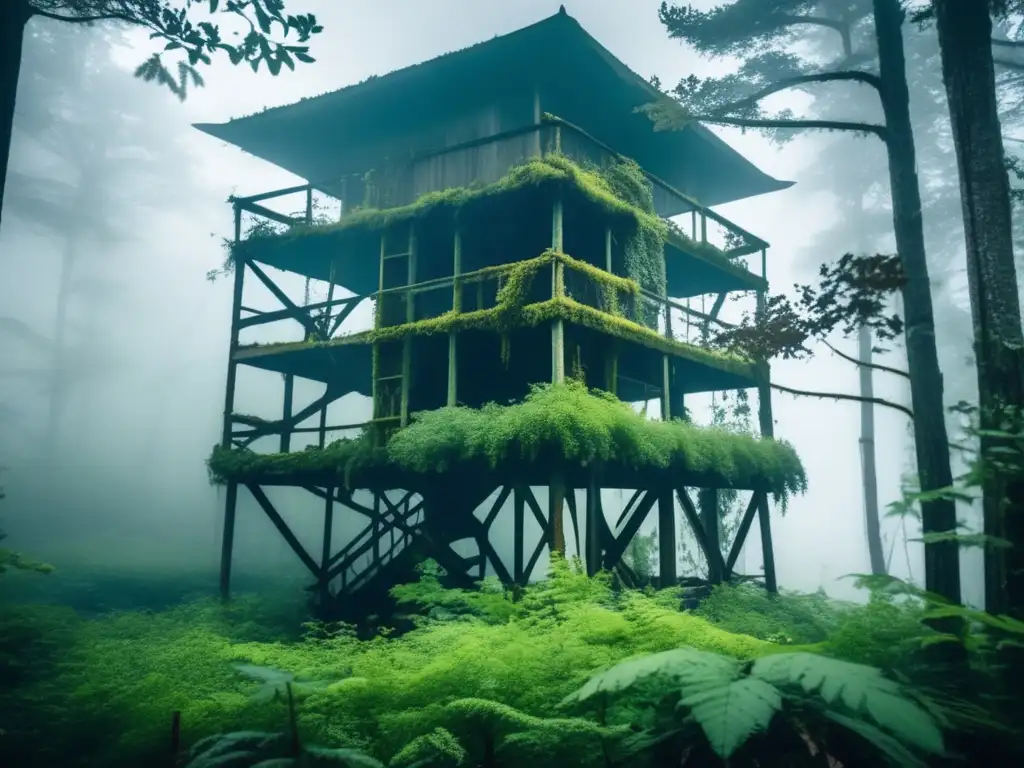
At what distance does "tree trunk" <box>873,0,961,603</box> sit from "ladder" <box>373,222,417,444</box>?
8699 millimetres

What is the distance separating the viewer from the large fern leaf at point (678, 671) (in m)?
3.19

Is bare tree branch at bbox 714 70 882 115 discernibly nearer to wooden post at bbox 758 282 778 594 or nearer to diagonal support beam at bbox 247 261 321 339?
wooden post at bbox 758 282 778 594

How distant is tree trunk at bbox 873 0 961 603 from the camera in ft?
23.1

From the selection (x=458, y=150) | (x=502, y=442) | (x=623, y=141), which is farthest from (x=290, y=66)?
(x=623, y=141)

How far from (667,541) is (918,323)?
7.65 m

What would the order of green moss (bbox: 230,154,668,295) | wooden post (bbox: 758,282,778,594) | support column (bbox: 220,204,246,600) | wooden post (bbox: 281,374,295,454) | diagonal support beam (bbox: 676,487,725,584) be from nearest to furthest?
green moss (bbox: 230,154,668,295) < diagonal support beam (bbox: 676,487,725,584) < support column (bbox: 220,204,246,600) < wooden post (bbox: 281,374,295,454) < wooden post (bbox: 758,282,778,594)

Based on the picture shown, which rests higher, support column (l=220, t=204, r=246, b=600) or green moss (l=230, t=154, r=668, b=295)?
green moss (l=230, t=154, r=668, b=295)

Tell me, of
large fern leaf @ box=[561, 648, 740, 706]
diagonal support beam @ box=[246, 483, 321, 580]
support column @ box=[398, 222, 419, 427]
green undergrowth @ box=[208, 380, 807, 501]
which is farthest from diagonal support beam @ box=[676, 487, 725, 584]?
large fern leaf @ box=[561, 648, 740, 706]

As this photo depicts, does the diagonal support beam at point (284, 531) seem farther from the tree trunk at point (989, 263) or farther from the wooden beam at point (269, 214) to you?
the tree trunk at point (989, 263)

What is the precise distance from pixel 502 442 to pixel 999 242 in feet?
22.0

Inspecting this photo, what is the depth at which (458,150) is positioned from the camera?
616 inches

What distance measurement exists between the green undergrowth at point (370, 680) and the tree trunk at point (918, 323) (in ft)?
5.29

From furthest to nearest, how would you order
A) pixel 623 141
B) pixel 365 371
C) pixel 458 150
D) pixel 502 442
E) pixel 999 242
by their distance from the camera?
pixel 623 141
pixel 365 371
pixel 458 150
pixel 502 442
pixel 999 242

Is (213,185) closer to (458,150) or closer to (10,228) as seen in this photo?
(10,228)
